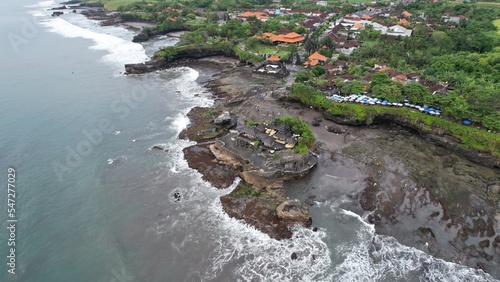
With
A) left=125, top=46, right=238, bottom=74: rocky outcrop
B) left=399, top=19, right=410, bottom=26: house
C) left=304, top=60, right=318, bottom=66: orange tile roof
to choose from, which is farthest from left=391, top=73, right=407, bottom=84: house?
left=399, top=19, right=410, bottom=26: house

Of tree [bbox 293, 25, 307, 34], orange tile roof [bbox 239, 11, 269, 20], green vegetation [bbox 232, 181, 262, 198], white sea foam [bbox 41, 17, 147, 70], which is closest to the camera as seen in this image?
green vegetation [bbox 232, 181, 262, 198]

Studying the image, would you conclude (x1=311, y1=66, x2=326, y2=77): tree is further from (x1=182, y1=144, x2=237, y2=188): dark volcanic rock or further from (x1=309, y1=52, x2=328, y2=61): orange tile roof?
(x1=182, y1=144, x2=237, y2=188): dark volcanic rock

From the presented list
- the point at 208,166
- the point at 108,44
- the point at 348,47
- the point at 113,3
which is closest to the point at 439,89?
the point at 348,47

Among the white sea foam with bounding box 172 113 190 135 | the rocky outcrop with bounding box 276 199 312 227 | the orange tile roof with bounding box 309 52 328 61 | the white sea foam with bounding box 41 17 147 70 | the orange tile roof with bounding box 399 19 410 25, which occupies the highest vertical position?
the orange tile roof with bounding box 399 19 410 25

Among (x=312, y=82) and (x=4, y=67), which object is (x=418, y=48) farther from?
(x=4, y=67)

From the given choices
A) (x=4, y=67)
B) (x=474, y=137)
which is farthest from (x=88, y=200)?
(x=4, y=67)

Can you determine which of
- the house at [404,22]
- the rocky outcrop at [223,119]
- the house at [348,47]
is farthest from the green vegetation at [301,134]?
the house at [404,22]

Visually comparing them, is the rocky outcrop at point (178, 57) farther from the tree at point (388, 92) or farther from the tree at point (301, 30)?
the tree at point (388, 92)
